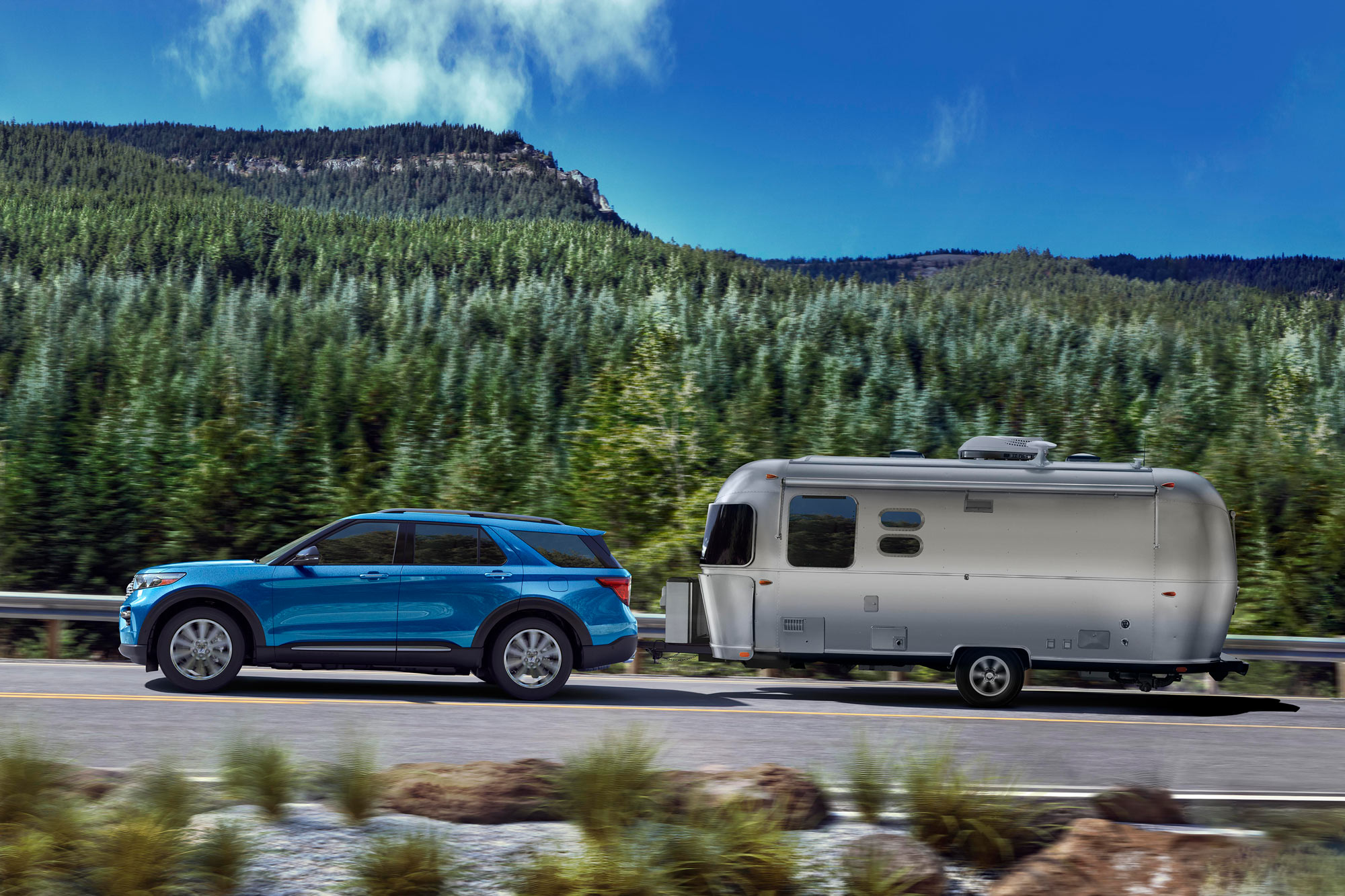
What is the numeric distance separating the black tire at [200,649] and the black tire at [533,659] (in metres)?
2.28

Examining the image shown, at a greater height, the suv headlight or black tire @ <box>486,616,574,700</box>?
the suv headlight

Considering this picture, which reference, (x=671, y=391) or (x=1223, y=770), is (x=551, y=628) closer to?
(x=1223, y=770)

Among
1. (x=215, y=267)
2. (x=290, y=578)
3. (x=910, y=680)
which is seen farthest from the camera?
(x=215, y=267)

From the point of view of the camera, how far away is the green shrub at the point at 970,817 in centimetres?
540

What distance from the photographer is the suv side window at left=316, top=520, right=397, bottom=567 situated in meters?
10.3

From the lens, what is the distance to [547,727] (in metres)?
9.02

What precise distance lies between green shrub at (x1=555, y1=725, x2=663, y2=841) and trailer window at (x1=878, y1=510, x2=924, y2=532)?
5.73 meters

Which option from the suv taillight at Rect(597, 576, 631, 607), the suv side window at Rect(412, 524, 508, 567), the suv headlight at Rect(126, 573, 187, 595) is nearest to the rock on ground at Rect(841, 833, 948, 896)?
the suv taillight at Rect(597, 576, 631, 607)

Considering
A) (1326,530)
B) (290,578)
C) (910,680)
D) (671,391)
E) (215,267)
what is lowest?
(910,680)

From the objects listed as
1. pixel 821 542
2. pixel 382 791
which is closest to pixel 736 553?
pixel 821 542

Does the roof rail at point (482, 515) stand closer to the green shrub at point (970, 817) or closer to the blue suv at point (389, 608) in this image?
the blue suv at point (389, 608)

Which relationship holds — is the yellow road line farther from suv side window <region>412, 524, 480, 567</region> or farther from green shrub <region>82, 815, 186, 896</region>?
green shrub <region>82, 815, 186, 896</region>

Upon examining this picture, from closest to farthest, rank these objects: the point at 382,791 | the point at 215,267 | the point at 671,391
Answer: the point at 382,791 → the point at 671,391 → the point at 215,267

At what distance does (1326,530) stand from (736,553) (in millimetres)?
14175
